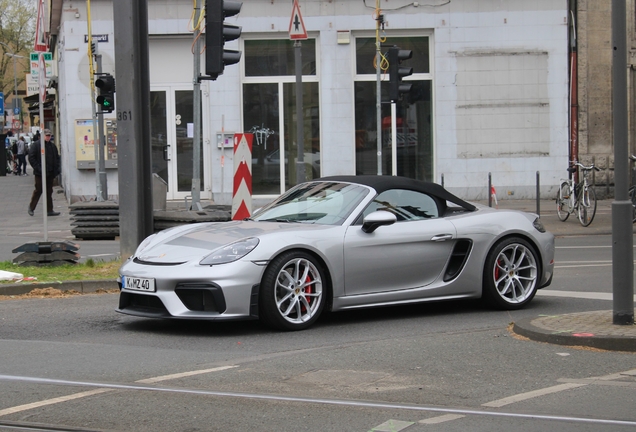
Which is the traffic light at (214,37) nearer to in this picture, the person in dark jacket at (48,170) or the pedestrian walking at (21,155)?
the person in dark jacket at (48,170)

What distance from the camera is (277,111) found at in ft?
78.4

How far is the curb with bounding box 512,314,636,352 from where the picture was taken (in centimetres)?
683

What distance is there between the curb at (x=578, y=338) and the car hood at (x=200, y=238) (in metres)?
2.00

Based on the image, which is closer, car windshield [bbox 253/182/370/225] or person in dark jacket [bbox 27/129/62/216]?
car windshield [bbox 253/182/370/225]

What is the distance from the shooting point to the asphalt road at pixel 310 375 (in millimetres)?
5047

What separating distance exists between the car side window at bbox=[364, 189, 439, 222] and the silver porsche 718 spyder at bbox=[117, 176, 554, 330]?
0.01m

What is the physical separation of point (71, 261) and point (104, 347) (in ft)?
15.5

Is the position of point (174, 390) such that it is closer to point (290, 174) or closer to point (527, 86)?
point (290, 174)

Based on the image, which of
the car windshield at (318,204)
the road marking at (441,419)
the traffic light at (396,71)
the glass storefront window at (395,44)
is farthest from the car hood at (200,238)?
the glass storefront window at (395,44)

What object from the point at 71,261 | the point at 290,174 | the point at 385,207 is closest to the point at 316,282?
the point at 385,207

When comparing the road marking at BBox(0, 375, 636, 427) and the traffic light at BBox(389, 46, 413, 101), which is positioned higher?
the traffic light at BBox(389, 46, 413, 101)

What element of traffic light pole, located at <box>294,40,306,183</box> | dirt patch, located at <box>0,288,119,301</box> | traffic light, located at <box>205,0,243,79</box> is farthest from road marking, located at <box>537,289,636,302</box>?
traffic light pole, located at <box>294,40,306,183</box>

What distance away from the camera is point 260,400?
214 inches

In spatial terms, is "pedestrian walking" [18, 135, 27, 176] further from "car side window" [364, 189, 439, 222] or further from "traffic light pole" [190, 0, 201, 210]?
"car side window" [364, 189, 439, 222]
